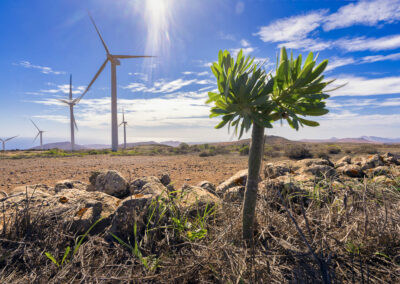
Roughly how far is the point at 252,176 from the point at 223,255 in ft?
2.55

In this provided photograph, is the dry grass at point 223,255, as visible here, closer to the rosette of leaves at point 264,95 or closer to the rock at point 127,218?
the rock at point 127,218

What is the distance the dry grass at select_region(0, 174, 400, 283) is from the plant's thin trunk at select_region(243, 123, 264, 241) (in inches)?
5.7

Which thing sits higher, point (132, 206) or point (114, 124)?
point (114, 124)

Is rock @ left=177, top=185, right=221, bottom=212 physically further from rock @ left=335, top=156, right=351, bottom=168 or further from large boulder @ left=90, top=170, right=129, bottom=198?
rock @ left=335, top=156, right=351, bottom=168

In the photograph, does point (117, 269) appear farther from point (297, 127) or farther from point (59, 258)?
point (297, 127)

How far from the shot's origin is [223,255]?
1830mm

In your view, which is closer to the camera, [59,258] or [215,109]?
[215,109]

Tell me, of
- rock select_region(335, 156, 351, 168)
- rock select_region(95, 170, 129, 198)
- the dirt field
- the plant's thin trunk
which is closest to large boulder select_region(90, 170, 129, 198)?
rock select_region(95, 170, 129, 198)

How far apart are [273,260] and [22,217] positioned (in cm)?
266

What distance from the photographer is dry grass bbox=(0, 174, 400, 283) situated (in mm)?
1618

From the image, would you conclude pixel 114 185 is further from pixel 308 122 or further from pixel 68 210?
pixel 308 122

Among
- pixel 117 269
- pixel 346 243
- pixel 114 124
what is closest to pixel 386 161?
pixel 346 243

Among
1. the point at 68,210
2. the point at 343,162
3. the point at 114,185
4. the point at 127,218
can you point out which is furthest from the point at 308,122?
the point at 343,162

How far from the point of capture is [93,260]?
76.4 inches
